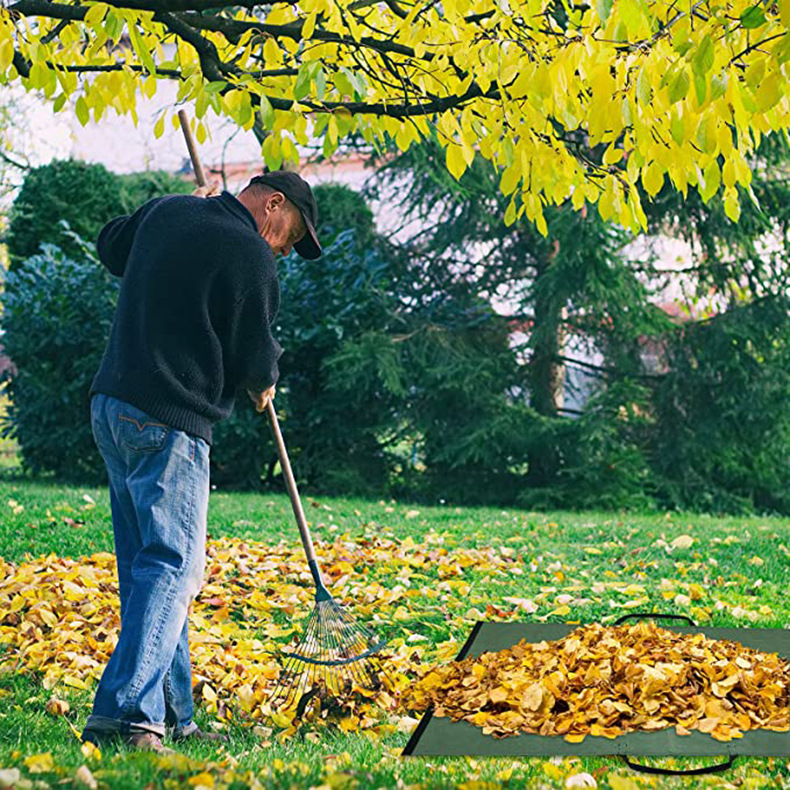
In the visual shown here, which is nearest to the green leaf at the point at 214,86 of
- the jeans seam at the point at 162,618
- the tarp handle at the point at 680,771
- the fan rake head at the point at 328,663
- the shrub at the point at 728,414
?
the jeans seam at the point at 162,618

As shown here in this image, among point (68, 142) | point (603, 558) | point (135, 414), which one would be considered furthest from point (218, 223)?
point (68, 142)

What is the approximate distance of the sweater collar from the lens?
10.6ft

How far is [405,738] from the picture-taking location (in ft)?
11.1

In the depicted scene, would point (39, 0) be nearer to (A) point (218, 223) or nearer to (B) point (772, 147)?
(A) point (218, 223)

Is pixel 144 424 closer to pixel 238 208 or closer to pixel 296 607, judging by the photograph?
pixel 238 208

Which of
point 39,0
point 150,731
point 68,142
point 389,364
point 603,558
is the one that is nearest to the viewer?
point 150,731

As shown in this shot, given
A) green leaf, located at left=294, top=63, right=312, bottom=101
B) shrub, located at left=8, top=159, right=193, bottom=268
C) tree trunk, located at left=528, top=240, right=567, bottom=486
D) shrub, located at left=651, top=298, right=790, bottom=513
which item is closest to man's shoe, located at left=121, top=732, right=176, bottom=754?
green leaf, located at left=294, top=63, right=312, bottom=101

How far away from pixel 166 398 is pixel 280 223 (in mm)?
731

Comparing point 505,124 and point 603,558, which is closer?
point 505,124

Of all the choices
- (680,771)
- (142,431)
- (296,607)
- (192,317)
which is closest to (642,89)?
(192,317)

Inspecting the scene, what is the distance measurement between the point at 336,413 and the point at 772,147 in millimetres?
4934

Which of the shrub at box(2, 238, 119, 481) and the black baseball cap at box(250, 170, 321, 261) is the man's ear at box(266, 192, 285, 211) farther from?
the shrub at box(2, 238, 119, 481)

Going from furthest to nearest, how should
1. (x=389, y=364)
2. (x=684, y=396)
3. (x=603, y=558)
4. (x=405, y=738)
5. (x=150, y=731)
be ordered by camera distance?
(x=684, y=396) → (x=389, y=364) → (x=603, y=558) → (x=405, y=738) → (x=150, y=731)

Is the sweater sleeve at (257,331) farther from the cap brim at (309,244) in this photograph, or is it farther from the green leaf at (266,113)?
the green leaf at (266,113)
